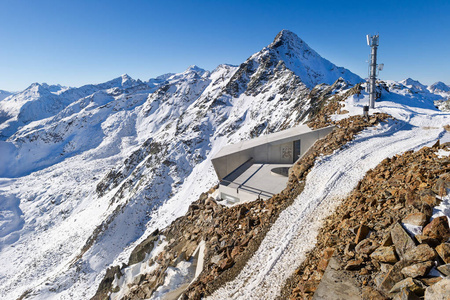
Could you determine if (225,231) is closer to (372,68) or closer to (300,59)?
(372,68)

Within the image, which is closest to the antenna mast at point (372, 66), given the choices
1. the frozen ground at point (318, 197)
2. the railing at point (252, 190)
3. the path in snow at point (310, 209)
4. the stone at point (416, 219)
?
the frozen ground at point (318, 197)

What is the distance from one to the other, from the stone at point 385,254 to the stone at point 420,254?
11.0 inches

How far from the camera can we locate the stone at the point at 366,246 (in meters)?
6.00

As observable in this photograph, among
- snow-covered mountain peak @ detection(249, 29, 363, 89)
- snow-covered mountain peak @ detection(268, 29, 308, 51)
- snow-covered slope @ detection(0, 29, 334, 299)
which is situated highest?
snow-covered mountain peak @ detection(268, 29, 308, 51)

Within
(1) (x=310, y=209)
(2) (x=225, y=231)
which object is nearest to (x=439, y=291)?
(1) (x=310, y=209)

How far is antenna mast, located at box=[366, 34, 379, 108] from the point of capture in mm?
20828

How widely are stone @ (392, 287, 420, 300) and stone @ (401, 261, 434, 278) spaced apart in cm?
43

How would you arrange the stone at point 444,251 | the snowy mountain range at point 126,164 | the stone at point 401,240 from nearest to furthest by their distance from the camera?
the stone at point 444,251, the stone at point 401,240, the snowy mountain range at point 126,164

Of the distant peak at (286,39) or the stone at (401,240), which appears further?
the distant peak at (286,39)

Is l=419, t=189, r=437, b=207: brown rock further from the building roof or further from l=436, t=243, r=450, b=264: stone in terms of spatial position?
the building roof

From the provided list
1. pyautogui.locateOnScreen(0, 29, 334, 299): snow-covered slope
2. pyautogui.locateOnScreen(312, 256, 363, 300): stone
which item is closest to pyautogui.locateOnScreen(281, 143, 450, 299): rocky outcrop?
pyautogui.locateOnScreen(312, 256, 363, 300): stone

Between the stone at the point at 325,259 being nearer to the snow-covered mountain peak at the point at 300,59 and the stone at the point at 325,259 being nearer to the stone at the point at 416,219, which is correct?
the stone at the point at 416,219

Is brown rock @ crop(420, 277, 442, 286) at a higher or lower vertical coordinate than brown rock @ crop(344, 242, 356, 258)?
higher

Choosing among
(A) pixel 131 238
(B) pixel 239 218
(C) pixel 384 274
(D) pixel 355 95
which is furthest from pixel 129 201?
(C) pixel 384 274
